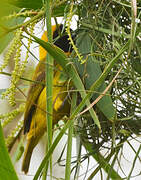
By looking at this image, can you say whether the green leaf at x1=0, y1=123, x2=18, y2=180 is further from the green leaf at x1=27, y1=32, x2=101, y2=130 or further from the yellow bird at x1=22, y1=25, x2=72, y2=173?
the yellow bird at x1=22, y1=25, x2=72, y2=173

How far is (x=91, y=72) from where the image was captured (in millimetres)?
777

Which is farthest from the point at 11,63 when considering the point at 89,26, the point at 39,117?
the point at 89,26

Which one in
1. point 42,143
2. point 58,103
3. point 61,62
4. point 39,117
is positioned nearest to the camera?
point 61,62

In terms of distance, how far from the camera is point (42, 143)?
1.40 metres

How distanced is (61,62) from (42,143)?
752 mm

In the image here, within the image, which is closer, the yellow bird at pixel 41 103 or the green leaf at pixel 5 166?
the green leaf at pixel 5 166

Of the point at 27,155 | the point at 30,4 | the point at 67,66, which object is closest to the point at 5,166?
the point at 67,66

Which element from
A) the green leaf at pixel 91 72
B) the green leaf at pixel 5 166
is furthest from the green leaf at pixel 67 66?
the green leaf at pixel 5 166

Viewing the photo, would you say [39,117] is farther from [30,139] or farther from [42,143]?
[42,143]

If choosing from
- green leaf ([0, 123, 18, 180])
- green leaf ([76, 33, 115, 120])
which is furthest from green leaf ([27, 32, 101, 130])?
green leaf ([0, 123, 18, 180])

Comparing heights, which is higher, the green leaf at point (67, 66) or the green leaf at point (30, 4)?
the green leaf at point (30, 4)

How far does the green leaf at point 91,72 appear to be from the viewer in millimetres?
747

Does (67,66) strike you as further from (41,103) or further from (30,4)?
(41,103)

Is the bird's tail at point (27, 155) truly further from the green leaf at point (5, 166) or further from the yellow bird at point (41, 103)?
the green leaf at point (5, 166)
